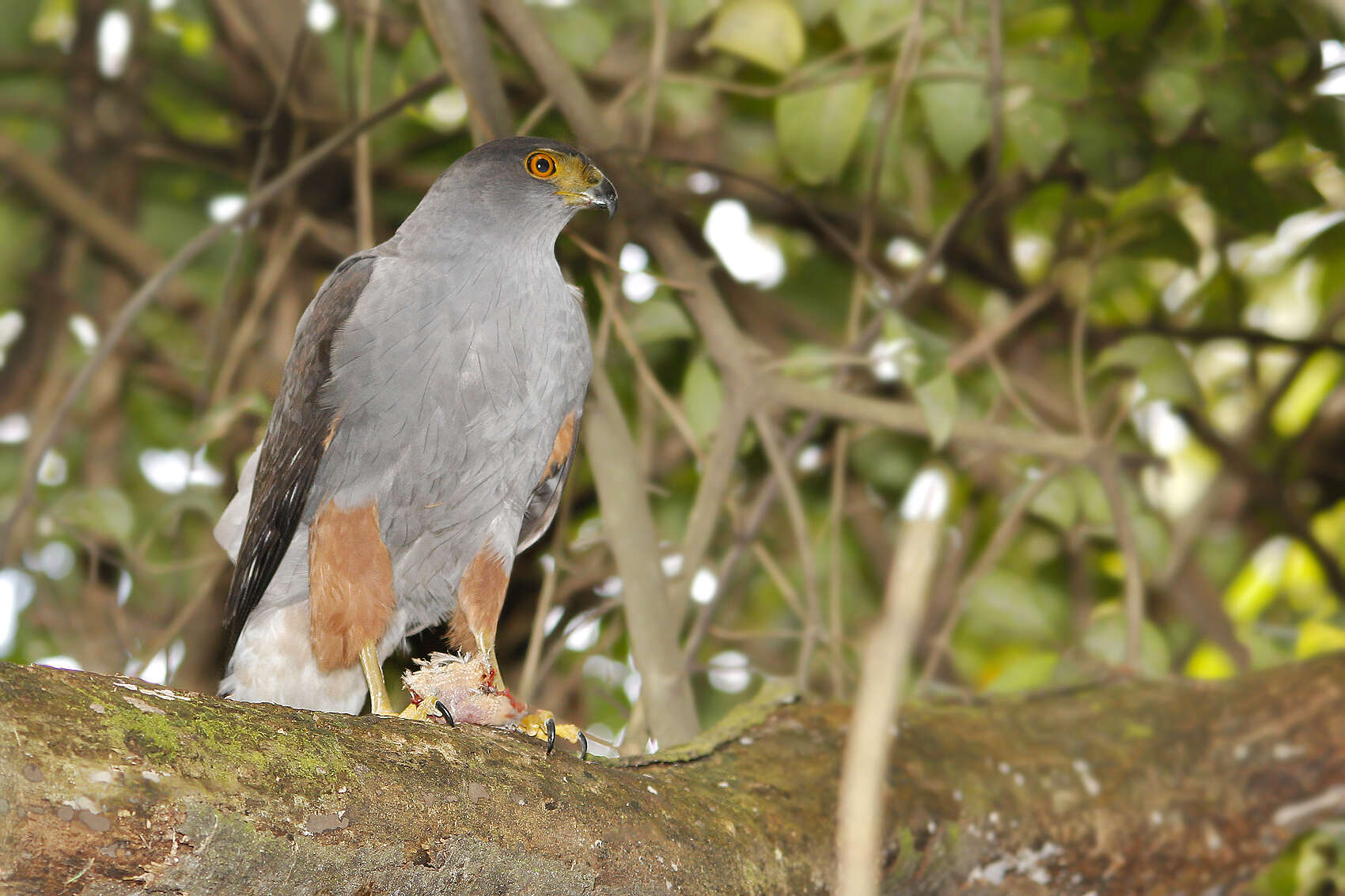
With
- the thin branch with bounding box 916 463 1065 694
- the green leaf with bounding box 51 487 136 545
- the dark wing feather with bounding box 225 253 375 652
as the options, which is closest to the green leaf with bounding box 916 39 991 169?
the thin branch with bounding box 916 463 1065 694

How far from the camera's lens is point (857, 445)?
20.2 feet

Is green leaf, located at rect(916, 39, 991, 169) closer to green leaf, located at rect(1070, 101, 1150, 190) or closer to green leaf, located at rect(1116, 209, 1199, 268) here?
green leaf, located at rect(1070, 101, 1150, 190)

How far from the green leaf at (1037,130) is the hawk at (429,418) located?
1801 millimetres

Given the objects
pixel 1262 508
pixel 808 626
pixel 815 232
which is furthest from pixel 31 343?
pixel 1262 508

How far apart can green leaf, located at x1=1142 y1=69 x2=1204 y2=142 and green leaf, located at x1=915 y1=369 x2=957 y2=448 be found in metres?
1.37

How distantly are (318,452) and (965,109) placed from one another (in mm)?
2732

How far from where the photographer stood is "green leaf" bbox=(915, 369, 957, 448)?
4.05 meters

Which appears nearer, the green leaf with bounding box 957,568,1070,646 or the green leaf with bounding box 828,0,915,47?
the green leaf with bounding box 828,0,915,47

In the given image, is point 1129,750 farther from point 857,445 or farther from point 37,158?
Answer: point 37,158

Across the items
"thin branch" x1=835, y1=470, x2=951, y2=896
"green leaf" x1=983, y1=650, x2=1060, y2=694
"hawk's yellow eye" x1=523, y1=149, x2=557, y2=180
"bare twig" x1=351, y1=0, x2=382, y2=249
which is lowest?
"thin branch" x1=835, y1=470, x2=951, y2=896

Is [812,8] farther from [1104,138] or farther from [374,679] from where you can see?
[374,679]

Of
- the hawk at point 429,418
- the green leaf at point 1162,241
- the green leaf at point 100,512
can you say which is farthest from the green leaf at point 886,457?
the green leaf at point 100,512

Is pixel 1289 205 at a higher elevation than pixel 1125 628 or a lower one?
higher

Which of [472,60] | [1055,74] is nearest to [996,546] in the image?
[1055,74]
